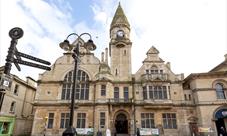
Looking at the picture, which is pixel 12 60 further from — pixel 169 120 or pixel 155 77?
pixel 169 120

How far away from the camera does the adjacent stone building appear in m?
26.2

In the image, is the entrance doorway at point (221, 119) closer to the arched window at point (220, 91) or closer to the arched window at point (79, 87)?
the arched window at point (220, 91)

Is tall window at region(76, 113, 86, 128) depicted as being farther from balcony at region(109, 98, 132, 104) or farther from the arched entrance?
the arched entrance

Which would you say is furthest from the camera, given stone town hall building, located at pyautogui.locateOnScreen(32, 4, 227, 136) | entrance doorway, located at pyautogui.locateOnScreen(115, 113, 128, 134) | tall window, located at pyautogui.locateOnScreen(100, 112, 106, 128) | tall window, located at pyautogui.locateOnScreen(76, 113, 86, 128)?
entrance doorway, located at pyautogui.locateOnScreen(115, 113, 128, 134)

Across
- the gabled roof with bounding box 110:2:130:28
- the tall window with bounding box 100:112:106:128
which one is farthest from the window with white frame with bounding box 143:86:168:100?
the gabled roof with bounding box 110:2:130:28

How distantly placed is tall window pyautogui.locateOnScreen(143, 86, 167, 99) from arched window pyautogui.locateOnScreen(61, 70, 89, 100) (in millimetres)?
9038

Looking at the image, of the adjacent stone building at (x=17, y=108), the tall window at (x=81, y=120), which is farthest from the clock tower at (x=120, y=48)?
the adjacent stone building at (x=17, y=108)

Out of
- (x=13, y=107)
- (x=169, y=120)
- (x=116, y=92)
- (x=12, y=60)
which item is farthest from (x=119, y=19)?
(x=12, y=60)

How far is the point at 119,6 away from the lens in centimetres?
3741

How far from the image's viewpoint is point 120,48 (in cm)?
3128

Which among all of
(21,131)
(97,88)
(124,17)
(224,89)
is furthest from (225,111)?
(21,131)

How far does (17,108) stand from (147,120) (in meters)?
20.6

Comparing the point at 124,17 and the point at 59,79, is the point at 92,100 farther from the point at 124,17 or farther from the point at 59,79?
the point at 124,17

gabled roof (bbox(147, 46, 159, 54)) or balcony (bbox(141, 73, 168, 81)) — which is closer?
balcony (bbox(141, 73, 168, 81))
